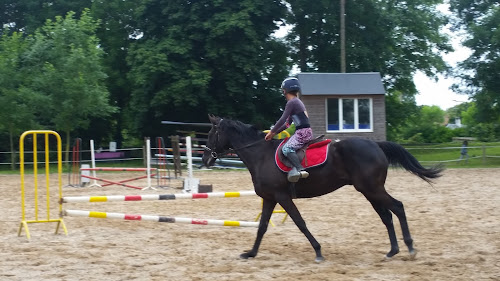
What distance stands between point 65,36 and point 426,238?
25187mm

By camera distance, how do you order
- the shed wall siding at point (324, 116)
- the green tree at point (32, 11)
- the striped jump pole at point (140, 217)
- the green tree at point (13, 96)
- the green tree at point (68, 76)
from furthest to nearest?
the green tree at point (32, 11)
the shed wall siding at point (324, 116)
the green tree at point (68, 76)
the green tree at point (13, 96)
the striped jump pole at point (140, 217)

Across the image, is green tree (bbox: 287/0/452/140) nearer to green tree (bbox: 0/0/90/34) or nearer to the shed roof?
the shed roof

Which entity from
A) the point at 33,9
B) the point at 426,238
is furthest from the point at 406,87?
the point at 426,238

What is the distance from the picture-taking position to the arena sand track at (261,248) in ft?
22.7

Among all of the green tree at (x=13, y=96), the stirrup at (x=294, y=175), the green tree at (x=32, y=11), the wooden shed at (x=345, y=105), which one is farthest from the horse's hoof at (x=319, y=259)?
the green tree at (x=32, y=11)

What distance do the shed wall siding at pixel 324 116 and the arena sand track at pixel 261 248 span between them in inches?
607

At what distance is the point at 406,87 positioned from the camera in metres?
38.1

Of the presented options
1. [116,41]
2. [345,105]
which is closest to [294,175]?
[345,105]

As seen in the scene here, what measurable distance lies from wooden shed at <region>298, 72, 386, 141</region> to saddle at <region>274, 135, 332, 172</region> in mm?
21686

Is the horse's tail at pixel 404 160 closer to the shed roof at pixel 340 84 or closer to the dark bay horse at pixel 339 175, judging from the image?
the dark bay horse at pixel 339 175

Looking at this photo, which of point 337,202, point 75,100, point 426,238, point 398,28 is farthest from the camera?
point 398,28

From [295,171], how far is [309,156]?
1.11 ft

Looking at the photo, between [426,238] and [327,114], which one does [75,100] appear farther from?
[426,238]

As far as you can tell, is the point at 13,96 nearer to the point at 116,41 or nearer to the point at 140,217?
the point at 116,41
